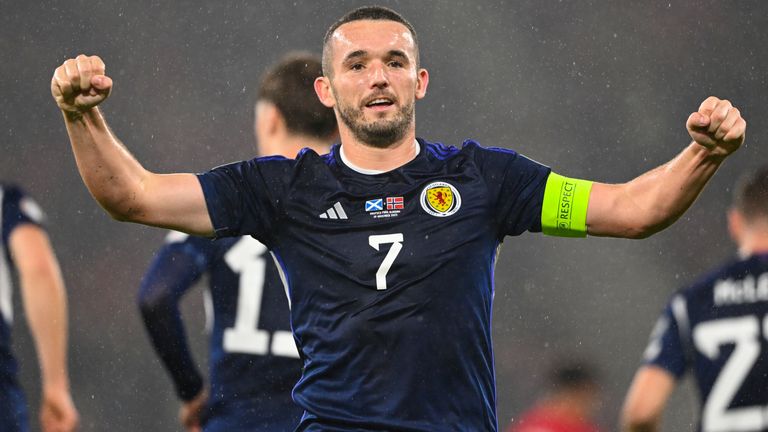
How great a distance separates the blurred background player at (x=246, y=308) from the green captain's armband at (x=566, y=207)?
54.3 inches

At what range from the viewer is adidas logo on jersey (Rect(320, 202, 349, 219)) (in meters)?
3.47

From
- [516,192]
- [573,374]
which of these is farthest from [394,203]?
[573,374]

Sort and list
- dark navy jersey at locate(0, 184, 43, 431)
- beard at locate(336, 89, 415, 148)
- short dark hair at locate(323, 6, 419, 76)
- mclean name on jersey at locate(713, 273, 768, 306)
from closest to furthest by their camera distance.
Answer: beard at locate(336, 89, 415, 148)
short dark hair at locate(323, 6, 419, 76)
dark navy jersey at locate(0, 184, 43, 431)
mclean name on jersey at locate(713, 273, 768, 306)

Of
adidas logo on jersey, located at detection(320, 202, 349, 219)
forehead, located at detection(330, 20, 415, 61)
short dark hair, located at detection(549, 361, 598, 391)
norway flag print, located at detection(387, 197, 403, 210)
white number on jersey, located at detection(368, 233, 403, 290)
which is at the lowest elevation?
short dark hair, located at detection(549, 361, 598, 391)

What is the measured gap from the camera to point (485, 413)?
3352mm

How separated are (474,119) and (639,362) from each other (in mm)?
2112

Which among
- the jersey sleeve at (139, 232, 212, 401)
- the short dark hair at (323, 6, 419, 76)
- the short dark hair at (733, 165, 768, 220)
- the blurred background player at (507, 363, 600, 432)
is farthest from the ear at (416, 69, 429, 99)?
the blurred background player at (507, 363, 600, 432)

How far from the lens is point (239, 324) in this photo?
4.65 m

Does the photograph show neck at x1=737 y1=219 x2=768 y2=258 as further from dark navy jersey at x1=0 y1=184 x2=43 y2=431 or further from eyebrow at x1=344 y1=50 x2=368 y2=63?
dark navy jersey at x1=0 y1=184 x2=43 y2=431

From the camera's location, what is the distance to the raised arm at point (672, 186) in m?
3.21

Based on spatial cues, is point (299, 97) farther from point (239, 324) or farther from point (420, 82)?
point (420, 82)

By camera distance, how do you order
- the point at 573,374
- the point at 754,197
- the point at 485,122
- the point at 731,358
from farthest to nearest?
the point at 485,122 < the point at 573,374 < the point at 754,197 < the point at 731,358

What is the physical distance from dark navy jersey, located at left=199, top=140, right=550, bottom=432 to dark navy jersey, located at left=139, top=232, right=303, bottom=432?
0.96m

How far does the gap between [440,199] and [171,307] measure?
1.89m
